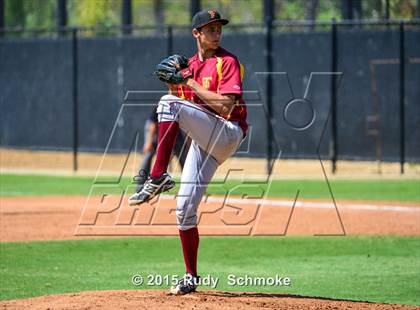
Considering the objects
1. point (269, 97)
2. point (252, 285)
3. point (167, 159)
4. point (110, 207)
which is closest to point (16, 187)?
point (110, 207)

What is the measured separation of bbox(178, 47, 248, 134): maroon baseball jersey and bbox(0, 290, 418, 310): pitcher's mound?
1.44 metres

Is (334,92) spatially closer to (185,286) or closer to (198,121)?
(198,121)

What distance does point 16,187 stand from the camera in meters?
20.4

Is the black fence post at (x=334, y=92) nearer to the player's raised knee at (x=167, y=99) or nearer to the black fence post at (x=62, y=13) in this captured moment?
the black fence post at (x=62, y=13)

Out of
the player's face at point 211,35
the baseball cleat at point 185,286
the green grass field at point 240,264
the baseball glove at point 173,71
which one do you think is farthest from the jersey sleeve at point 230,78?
the green grass field at point 240,264

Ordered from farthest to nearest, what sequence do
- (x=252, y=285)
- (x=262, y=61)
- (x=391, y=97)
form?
(x=262, y=61), (x=391, y=97), (x=252, y=285)

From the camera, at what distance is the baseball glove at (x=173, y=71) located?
7758mm

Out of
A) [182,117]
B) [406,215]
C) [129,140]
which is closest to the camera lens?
[182,117]

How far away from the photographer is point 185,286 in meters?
7.91

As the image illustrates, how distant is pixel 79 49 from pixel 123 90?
2.12 meters

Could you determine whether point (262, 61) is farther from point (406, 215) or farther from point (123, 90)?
point (406, 215)

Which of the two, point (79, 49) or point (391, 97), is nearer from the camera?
point (391, 97)

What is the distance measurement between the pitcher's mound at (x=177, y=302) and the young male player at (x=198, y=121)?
0.93 feet

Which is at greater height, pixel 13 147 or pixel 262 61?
pixel 262 61
